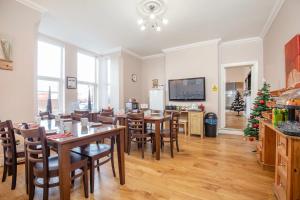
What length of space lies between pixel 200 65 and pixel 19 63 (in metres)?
4.65

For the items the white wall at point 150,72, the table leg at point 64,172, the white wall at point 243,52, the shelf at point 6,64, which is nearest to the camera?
the table leg at point 64,172

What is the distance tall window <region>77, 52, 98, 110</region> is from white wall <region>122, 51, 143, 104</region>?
117 cm

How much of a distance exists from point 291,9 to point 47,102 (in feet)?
18.7

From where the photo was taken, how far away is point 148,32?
163 inches

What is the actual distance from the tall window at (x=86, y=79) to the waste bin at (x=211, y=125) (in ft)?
13.4

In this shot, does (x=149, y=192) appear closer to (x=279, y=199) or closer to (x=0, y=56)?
(x=279, y=199)

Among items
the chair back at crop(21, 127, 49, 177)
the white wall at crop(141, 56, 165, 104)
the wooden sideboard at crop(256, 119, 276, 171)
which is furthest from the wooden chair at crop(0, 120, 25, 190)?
the white wall at crop(141, 56, 165, 104)

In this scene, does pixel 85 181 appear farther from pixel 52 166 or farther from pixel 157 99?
Answer: pixel 157 99

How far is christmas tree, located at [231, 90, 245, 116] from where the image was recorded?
10156 millimetres

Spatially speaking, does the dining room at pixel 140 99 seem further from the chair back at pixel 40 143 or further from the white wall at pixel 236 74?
the white wall at pixel 236 74

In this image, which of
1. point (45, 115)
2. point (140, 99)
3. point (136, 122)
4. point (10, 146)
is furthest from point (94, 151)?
point (140, 99)

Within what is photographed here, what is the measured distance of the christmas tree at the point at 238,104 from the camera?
1016 cm

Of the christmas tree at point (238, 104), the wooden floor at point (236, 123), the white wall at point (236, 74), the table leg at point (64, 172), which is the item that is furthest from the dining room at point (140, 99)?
the white wall at point (236, 74)

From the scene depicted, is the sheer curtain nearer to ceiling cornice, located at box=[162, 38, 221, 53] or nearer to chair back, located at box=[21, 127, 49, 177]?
ceiling cornice, located at box=[162, 38, 221, 53]
